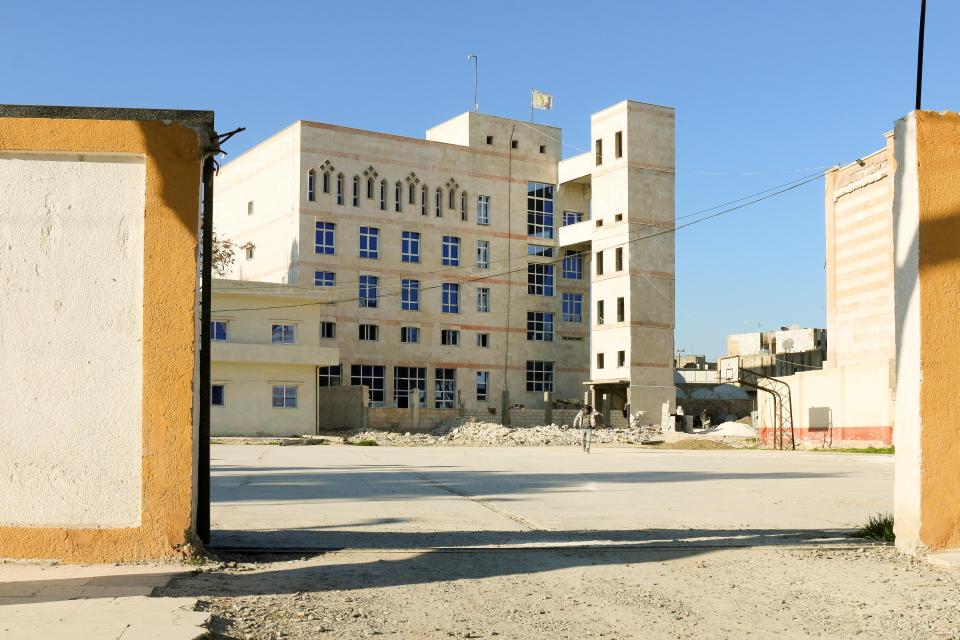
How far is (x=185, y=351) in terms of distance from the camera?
7797 mm

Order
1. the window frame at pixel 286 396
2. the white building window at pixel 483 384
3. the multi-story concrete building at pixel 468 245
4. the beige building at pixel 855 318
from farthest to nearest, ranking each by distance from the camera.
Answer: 1. the white building window at pixel 483 384
2. the multi-story concrete building at pixel 468 245
3. the window frame at pixel 286 396
4. the beige building at pixel 855 318

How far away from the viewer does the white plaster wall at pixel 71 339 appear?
304 inches

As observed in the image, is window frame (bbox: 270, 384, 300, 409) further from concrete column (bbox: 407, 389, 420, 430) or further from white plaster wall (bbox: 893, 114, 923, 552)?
white plaster wall (bbox: 893, 114, 923, 552)

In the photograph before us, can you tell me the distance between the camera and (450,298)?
6475cm

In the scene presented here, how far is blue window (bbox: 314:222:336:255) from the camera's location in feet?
194

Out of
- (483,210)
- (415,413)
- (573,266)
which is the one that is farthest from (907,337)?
(573,266)

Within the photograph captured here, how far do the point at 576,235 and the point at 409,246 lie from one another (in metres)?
10.7

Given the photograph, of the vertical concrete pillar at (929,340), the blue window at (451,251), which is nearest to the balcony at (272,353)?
the blue window at (451,251)

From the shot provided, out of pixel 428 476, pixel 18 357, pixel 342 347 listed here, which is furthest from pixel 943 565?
pixel 342 347

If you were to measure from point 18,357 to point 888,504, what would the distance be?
35.0 feet

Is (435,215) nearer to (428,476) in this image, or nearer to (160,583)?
(428,476)

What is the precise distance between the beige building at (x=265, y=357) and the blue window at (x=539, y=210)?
67.3 ft

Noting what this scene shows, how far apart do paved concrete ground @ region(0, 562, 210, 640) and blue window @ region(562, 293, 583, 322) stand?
63.1m

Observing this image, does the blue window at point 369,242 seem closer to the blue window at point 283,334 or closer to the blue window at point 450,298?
the blue window at point 450,298
